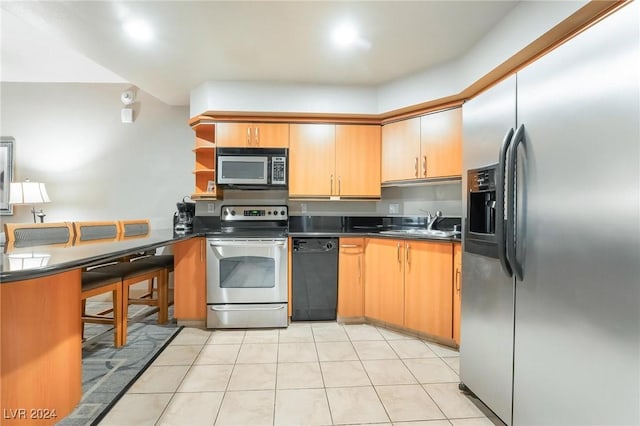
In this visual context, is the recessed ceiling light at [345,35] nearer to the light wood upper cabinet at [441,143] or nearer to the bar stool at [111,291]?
the light wood upper cabinet at [441,143]

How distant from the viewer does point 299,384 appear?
5.81 feet

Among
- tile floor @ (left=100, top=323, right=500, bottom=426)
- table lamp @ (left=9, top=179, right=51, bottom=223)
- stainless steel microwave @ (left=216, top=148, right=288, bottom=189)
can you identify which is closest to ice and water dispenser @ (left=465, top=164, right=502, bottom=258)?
tile floor @ (left=100, top=323, right=500, bottom=426)

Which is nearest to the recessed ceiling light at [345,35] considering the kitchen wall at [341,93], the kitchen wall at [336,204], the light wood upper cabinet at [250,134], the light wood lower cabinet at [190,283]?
the kitchen wall at [341,93]

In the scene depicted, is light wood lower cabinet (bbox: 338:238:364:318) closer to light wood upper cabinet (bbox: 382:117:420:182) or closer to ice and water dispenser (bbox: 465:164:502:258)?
light wood upper cabinet (bbox: 382:117:420:182)

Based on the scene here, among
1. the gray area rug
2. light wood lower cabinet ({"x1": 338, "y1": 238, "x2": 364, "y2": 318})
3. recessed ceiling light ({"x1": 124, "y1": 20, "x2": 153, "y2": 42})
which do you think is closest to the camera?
the gray area rug

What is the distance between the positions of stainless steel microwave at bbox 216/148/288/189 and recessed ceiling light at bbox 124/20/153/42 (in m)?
1.06

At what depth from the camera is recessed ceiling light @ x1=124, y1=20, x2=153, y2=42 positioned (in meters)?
1.93

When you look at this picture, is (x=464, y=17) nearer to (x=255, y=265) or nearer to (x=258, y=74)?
(x=258, y=74)

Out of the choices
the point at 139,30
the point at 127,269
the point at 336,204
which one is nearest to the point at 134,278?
the point at 127,269

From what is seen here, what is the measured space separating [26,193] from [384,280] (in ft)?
12.5

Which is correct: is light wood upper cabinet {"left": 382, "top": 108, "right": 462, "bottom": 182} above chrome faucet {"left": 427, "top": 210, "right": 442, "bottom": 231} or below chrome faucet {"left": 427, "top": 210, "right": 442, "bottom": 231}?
above

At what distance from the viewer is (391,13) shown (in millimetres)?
1812

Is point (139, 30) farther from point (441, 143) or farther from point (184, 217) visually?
point (441, 143)

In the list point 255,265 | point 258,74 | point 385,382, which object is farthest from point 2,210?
point 385,382
